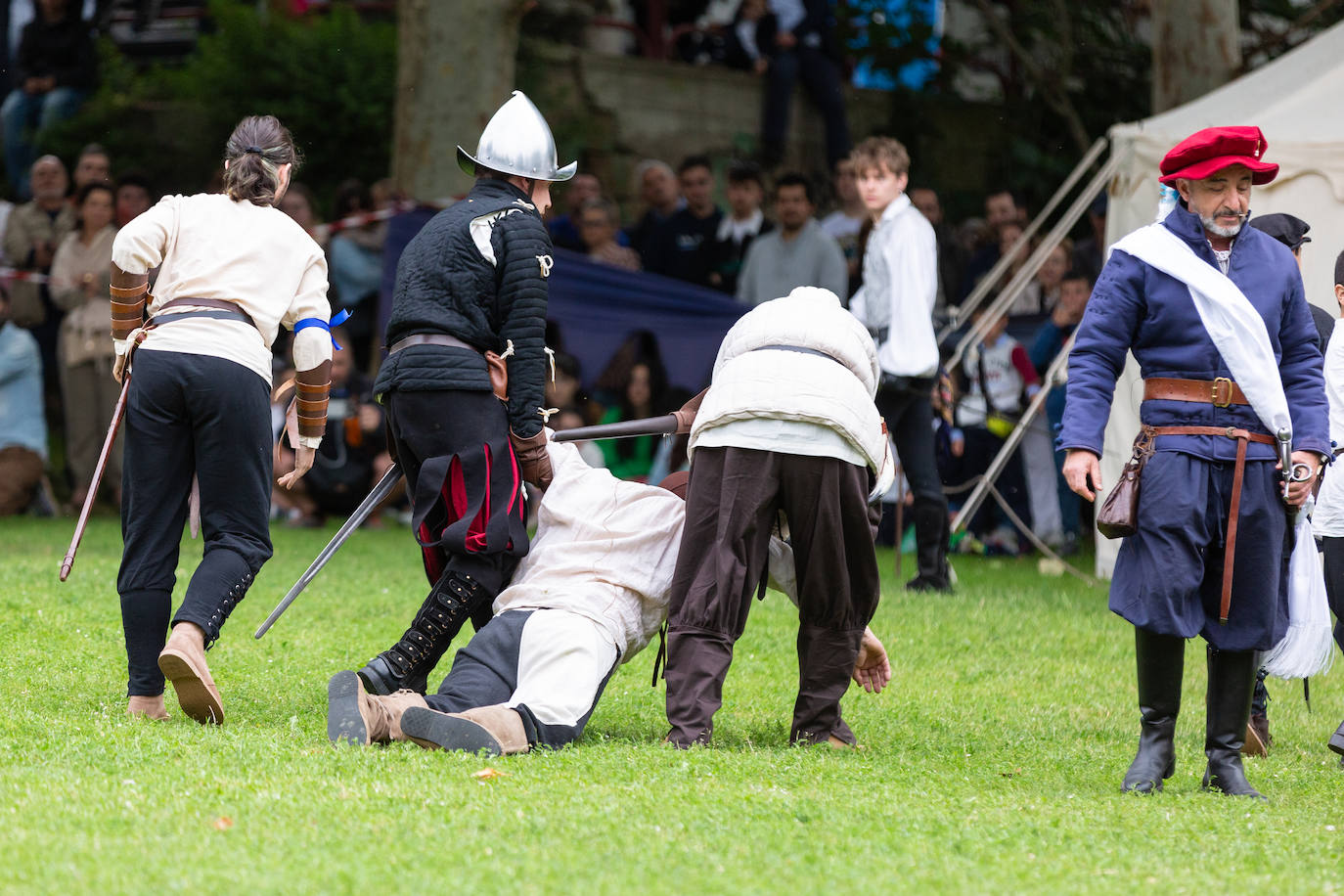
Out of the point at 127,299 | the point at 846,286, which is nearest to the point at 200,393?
the point at 127,299

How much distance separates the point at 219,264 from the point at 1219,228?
298 centimetres

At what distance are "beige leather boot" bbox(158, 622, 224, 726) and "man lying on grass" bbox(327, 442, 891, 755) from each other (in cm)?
44

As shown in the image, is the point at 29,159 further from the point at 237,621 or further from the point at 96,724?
the point at 96,724

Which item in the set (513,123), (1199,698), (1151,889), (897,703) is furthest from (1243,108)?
(1151,889)

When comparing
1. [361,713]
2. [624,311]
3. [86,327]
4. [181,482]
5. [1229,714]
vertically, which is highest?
[181,482]

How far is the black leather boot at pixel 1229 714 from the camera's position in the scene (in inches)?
199

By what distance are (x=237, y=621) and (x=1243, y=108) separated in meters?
6.08

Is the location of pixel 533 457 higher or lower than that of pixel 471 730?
higher

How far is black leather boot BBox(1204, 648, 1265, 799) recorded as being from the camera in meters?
5.06

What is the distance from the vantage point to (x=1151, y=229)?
514 cm

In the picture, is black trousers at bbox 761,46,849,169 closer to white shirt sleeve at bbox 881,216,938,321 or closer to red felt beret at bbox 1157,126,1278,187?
white shirt sleeve at bbox 881,216,938,321

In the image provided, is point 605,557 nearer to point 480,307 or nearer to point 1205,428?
point 480,307

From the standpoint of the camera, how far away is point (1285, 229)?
631cm


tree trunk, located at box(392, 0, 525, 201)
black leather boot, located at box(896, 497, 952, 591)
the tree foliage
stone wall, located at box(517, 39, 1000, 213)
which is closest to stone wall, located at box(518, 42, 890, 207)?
stone wall, located at box(517, 39, 1000, 213)
